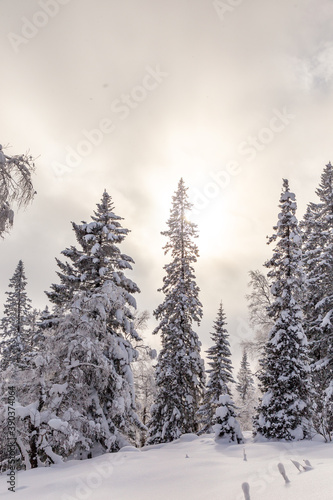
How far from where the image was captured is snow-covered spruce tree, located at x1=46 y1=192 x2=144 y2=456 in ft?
39.3

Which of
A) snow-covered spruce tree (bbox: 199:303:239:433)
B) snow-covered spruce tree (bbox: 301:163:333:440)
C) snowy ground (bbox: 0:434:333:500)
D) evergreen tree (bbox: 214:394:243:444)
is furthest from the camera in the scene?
snow-covered spruce tree (bbox: 199:303:239:433)

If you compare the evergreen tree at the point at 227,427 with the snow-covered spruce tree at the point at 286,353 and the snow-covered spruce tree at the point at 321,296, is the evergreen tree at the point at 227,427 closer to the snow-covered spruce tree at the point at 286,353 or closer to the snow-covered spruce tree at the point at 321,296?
the snow-covered spruce tree at the point at 286,353

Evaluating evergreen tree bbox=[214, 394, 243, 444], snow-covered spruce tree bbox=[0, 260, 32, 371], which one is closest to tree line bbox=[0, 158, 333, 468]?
evergreen tree bbox=[214, 394, 243, 444]

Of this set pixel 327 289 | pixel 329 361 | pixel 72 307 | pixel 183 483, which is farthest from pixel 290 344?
pixel 183 483

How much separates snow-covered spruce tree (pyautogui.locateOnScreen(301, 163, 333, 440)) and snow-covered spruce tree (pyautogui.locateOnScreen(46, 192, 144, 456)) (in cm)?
1000

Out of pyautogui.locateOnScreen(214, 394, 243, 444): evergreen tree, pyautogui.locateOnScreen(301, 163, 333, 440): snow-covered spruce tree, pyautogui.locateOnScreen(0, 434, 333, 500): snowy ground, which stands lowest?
pyautogui.locateOnScreen(214, 394, 243, 444): evergreen tree

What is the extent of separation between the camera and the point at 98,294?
43.8 ft

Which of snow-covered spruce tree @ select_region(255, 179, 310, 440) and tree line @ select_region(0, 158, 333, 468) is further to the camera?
snow-covered spruce tree @ select_region(255, 179, 310, 440)

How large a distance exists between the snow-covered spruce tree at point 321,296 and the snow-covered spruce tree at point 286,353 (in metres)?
2.06

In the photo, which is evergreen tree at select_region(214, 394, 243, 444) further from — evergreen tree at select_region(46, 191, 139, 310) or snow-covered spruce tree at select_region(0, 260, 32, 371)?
snow-covered spruce tree at select_region(0, 260, 32, 371)

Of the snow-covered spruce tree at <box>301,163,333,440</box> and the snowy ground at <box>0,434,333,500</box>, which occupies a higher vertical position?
the snow-covered spruce tree at <box>301,163,333,440</box>

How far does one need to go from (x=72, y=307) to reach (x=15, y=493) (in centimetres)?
724

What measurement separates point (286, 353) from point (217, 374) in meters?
12.4

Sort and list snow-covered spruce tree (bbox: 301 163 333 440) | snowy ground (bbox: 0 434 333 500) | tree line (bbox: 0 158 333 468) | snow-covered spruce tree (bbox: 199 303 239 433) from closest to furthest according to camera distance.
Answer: snowy ground (bbox: 0 434 333 500), tree line (bbox: 0 158 333 468), snow-covered spruce tree (bbox: 301 163 333 440), snow-covered spruce tree (bbox: 199 303 239 433)
